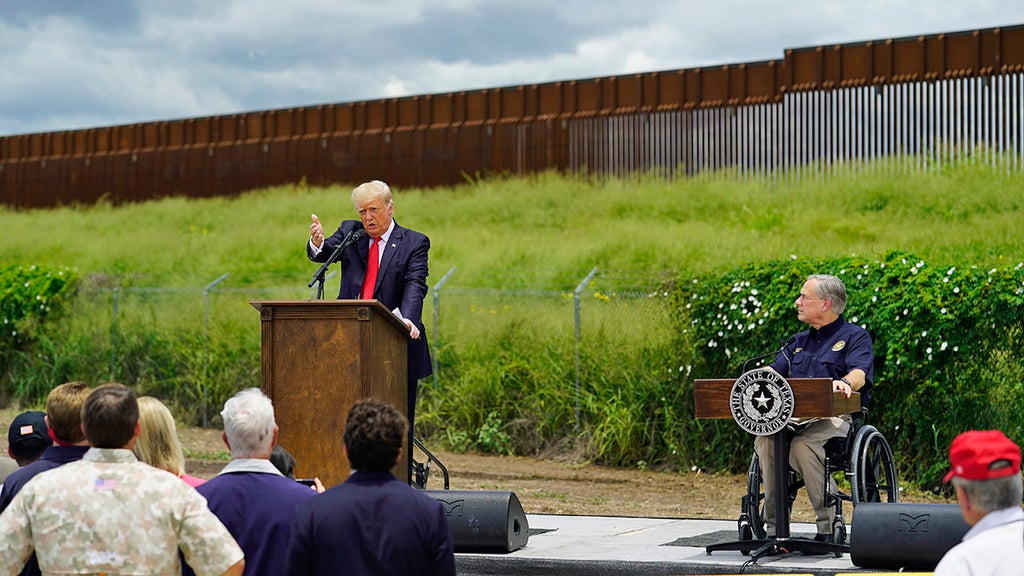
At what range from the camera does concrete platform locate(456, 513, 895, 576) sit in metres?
6.59

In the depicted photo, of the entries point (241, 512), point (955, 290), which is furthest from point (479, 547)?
point (955, 290)

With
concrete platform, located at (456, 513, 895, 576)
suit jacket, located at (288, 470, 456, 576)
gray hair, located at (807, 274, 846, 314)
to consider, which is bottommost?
concrete platform, located at (456, 513, 895, 576)

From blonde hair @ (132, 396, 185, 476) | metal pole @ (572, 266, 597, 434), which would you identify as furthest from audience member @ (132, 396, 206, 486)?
metal pole @ (572, 266, 597, 434)

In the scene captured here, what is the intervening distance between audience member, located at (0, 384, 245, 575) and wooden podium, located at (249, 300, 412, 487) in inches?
96.5

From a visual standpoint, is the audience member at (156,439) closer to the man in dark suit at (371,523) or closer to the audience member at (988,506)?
the man in dark suit at (371,523)

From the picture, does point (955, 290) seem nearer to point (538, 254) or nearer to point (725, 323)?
point (725, 323)

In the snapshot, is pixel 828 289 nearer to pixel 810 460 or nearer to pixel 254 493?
pixel 810 460

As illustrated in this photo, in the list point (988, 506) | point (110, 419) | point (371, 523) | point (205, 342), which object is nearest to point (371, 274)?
point (110, 419)

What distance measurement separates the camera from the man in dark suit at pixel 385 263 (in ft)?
23.9

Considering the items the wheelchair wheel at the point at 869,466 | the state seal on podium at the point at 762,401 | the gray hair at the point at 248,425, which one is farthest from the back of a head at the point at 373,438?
the wheelchair wheel at the point at 869,466

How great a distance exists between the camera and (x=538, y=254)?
1928 centimetres

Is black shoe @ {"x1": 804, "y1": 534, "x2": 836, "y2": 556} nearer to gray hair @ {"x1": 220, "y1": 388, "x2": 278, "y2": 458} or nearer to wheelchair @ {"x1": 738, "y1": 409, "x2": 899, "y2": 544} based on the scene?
wheelchair @ {"x1": 738, "y1": 409, "x2": 899, "y2": 544}

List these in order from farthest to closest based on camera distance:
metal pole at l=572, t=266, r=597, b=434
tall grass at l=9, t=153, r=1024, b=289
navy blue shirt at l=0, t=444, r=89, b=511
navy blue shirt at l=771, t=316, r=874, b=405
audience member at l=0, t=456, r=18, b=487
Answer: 1. tall grass at l=9, t=153, r=1024, b=289
2. metal pole at l=572, t=266, r=597, b=434
3. navy blue shirt at l=771, t=316, r=874, b=405
4. audience member at l=0, t=456, r=18, b=487
5. navy blue shirt at l=0, t=444, r=89, b=511

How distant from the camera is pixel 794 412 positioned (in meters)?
6.92
